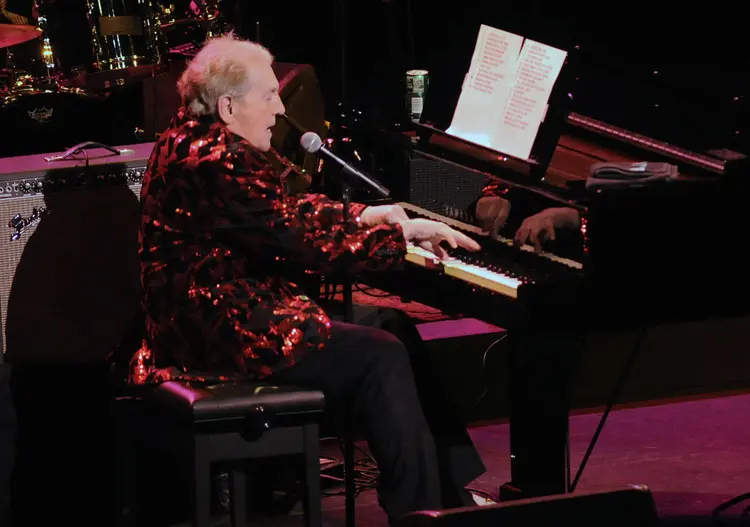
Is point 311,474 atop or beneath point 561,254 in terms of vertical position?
beneath

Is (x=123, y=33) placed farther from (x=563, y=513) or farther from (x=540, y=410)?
(x=563, y=513)

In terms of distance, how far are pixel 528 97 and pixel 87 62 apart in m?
3.48

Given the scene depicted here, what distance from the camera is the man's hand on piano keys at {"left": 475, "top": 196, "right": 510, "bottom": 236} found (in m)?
3.44

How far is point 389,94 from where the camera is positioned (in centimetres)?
672

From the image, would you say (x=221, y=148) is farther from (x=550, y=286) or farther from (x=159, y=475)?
(x=159, y=475)

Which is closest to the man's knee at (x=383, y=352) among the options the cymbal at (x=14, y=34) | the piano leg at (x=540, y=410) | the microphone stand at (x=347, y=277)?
the microphone stand at (x=347, y=277)

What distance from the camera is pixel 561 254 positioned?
10.6 feet

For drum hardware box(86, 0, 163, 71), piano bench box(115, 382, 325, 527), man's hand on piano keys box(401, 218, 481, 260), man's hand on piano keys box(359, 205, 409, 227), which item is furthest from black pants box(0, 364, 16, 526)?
drum hardware box(86, 0, 163, 71)

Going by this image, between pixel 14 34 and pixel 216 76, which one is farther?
pixel 14 34

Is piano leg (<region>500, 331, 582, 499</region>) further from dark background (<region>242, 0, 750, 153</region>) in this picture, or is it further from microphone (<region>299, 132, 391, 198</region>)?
dark background (<region>242, 0, 750, 153</region>)

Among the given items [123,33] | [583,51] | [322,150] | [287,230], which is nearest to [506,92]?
[583,51]

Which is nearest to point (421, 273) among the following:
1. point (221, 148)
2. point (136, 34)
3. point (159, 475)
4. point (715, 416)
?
point (221, 148)

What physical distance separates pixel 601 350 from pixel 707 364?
0.49 m

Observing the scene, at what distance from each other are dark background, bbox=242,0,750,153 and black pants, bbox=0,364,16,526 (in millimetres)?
1472
